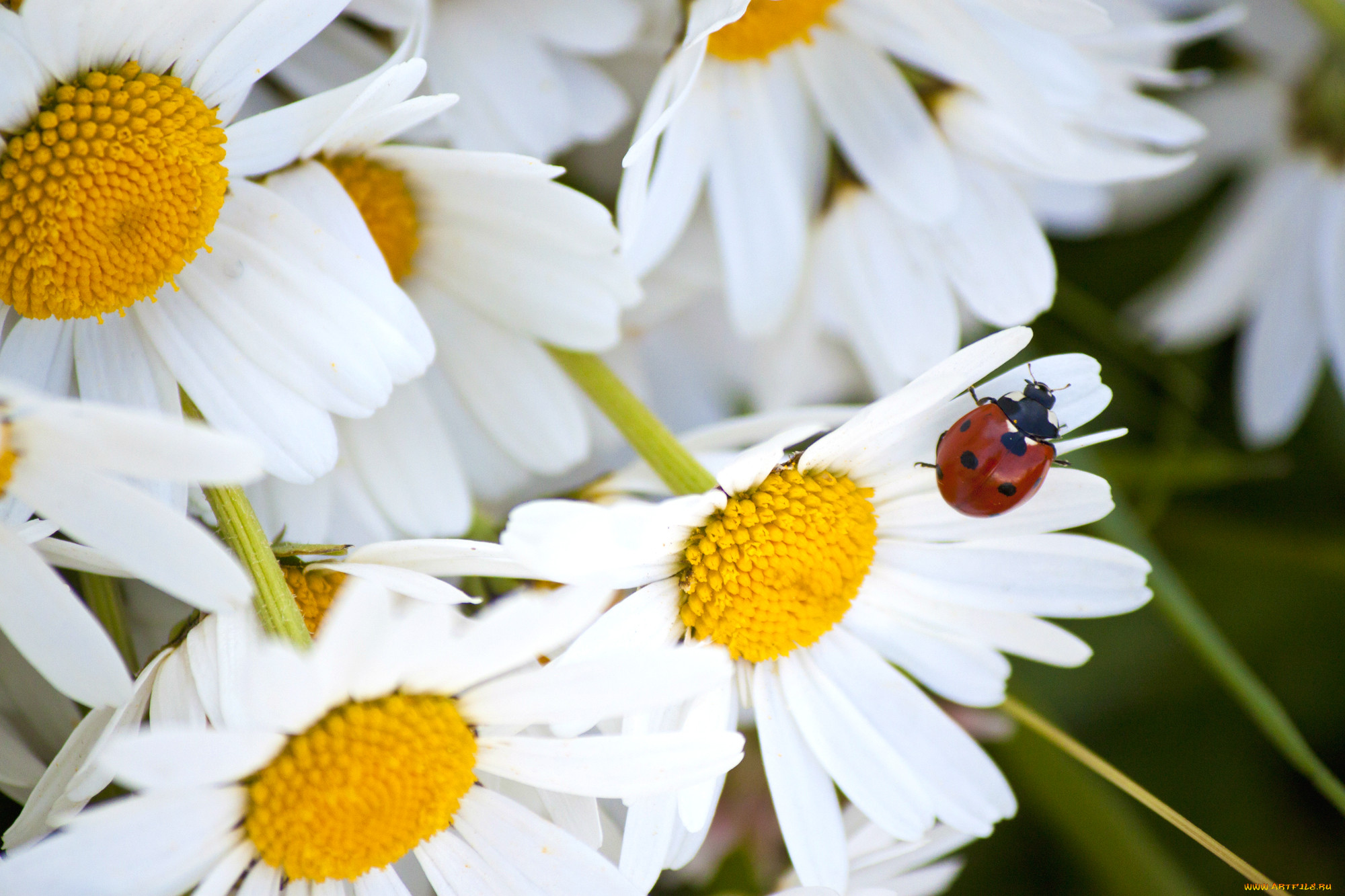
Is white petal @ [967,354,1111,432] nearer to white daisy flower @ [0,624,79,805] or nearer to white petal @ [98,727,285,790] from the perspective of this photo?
white petal @ [98,727,285,790]

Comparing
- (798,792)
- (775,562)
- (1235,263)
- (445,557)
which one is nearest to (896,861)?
(798,792)

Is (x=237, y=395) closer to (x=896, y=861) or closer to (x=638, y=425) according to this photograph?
(x=638, y=425)

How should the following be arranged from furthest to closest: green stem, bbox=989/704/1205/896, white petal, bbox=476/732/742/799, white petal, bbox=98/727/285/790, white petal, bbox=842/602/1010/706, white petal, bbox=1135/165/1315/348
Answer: white petal, bbox=1135/165/1315/348 → green stem, bbox=989/704/1205/896 → white petal, bbox=842/602/1010/706 → white petal, bbox=476/732/742/799 → white petal, bbox=98/727/285/790

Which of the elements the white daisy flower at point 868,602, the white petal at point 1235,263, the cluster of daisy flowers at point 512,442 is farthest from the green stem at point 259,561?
the white petal at point 1235,263

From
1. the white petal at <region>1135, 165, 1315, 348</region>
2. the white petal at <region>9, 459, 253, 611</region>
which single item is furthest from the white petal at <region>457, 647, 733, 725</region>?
the white petal at <region>1135, 165, 1315, 348</region>

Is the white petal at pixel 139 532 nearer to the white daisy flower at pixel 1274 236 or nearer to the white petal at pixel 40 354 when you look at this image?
the white petal at pixel 40 354
